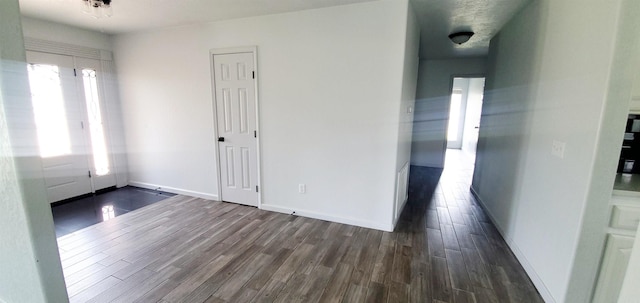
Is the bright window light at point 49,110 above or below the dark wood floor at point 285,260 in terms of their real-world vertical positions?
above

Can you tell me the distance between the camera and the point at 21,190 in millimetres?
1297

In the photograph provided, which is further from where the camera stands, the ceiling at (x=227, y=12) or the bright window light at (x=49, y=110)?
the bright window light at (x=49, y=110)

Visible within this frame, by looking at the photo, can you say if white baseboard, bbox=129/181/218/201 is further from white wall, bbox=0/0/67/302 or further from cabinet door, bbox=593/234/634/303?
cabinet door, bbox=593/234/634/303

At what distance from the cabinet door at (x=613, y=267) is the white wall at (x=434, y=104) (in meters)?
4.87

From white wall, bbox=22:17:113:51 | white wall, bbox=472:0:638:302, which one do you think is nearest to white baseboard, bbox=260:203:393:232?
white wall, bbox=472:0:638:302

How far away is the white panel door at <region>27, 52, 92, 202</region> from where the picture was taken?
363cm

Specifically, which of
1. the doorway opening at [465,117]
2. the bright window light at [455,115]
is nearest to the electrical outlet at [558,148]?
the doorway opening at [465,117]

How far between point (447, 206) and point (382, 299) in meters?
2.31

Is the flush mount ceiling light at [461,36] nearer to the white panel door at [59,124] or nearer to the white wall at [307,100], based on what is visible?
the white wall at [307,100]

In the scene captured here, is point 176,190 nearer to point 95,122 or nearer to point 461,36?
point 95,122

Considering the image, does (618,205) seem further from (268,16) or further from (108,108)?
(108,108)

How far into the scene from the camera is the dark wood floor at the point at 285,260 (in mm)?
2041

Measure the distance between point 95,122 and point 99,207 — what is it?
4.93ft

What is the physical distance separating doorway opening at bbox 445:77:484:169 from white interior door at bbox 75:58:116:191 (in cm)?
822
